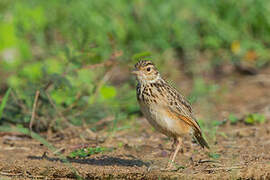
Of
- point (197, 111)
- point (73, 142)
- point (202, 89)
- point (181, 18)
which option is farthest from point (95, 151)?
point (181, 18)

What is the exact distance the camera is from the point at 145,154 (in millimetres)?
6355

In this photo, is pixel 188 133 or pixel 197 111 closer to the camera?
pixel 188 133

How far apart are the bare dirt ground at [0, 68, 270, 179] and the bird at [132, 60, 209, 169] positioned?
0.98ft

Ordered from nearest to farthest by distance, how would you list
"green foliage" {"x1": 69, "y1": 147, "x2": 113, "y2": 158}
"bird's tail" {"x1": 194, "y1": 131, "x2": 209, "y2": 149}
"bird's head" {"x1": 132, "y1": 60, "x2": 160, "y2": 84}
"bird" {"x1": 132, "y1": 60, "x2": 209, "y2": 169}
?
1. "bird" {"x1": 132, "y1": 60, "x2": 209, "y2": 169}
2. "bird's head" {"x1": 132, "y1": 60, "x2": 160, "y2": 84}
3. "bird's tail" {"x1": 194, "y1": 131, "x2": 209, "y2": 149}
4. "green foliage" {"x1": 69, "y1": 147, "x2": 113, "y2": 158}

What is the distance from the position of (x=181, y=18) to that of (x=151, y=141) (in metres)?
4.27

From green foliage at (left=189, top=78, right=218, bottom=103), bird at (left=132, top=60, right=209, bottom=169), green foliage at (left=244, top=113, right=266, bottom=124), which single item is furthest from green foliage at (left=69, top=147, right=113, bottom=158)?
green foliage at (left=189, top=78, right=218, bottom=103)

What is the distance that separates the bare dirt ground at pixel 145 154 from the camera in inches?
204

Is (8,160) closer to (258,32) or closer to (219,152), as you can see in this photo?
(219,152)

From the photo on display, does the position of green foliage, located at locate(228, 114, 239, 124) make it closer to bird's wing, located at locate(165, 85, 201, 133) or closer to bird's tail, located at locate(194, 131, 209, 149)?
bird's tail, located at locate(194, 131, 209, 149)

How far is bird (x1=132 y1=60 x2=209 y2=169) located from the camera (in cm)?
556

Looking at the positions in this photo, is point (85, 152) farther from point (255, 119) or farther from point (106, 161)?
point (255, 119)

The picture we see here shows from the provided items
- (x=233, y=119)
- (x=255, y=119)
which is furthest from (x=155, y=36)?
(x=255, y=119)

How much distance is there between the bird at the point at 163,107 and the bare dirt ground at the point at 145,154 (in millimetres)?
300

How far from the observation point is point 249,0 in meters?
10.4
